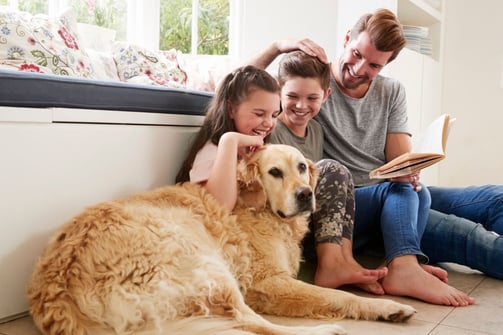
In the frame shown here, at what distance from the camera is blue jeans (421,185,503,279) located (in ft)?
6.60

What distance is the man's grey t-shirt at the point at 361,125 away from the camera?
2.21m

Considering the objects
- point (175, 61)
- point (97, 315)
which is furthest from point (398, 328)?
point (175, 61)

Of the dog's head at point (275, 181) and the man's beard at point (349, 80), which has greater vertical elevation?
the man's beard at point (349, 80)

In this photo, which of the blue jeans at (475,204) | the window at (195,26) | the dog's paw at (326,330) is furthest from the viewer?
the window at (195,26)

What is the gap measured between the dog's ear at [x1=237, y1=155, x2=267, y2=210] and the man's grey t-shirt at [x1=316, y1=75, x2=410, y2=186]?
614 millimetres

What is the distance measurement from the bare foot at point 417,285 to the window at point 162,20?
7.34 ft

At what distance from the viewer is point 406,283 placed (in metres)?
1.73

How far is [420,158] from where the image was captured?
1.80m

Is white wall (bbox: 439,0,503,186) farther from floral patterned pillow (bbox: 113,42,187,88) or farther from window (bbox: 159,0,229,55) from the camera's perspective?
floral patterned pillow (bbox: 113,42,187,88)

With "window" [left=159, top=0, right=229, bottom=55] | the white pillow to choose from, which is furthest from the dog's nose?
"window" [left=159, top=0, right=229, bottom=55]

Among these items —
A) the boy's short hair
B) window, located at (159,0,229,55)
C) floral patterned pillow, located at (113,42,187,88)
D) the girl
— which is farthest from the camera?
window, located at (159,0,229,55)

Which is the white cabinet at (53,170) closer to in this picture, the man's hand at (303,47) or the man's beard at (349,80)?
the man's hand at (303,47)

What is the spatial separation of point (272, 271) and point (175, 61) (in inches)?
73.9

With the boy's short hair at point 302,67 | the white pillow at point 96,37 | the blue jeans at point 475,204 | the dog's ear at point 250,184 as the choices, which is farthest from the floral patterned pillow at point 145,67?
the blue jeans at point 475,204
